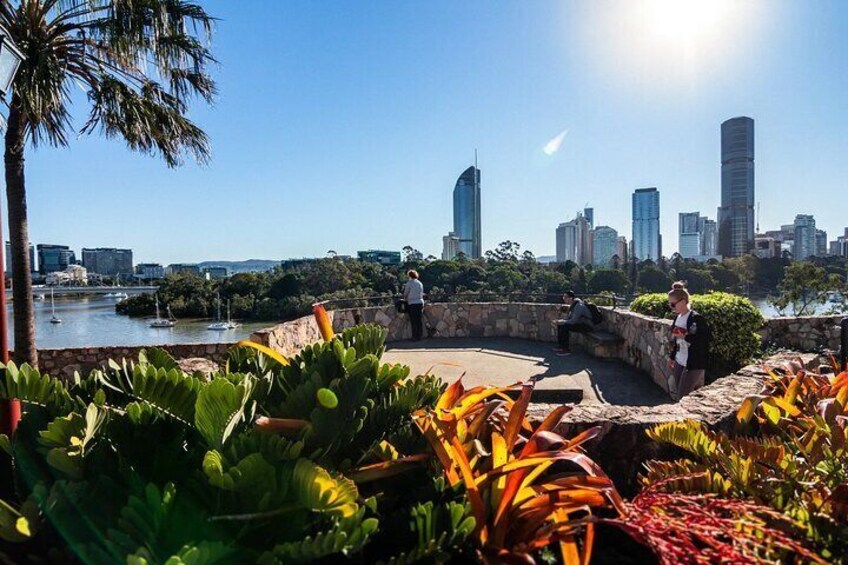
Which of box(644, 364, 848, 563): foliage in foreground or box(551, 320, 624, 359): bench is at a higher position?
box(644, 364, 848, 563): foliage in foreground

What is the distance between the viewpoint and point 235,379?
143 centimetres

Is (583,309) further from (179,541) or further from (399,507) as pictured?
(179,541)

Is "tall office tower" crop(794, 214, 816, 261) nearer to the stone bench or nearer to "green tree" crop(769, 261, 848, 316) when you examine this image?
"green tree" crop(769, 261, 848, 316)

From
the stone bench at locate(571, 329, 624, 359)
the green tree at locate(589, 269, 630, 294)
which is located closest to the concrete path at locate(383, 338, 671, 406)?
the stone bench at locate(571, 329, 624, 359)

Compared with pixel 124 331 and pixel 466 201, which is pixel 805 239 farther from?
pixel 124 331

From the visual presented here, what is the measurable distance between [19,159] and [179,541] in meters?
7.33

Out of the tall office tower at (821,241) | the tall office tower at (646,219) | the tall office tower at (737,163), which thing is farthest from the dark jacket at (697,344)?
the tall office tower at (646,219)

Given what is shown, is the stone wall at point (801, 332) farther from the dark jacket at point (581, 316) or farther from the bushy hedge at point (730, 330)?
the dark jacket at point (581, 316)

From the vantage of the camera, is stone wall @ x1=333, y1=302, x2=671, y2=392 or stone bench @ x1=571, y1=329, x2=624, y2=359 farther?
stone wall @ x1=333, y1=302, x2=671, y2=392

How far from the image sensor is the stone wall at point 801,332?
7340mm

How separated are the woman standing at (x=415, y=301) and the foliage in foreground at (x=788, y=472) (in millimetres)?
7193

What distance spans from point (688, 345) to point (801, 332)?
15.5ft

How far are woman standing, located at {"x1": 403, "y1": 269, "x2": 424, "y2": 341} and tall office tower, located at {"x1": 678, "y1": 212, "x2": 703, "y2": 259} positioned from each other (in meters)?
99.1

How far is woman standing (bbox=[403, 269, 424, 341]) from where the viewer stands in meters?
9.06
